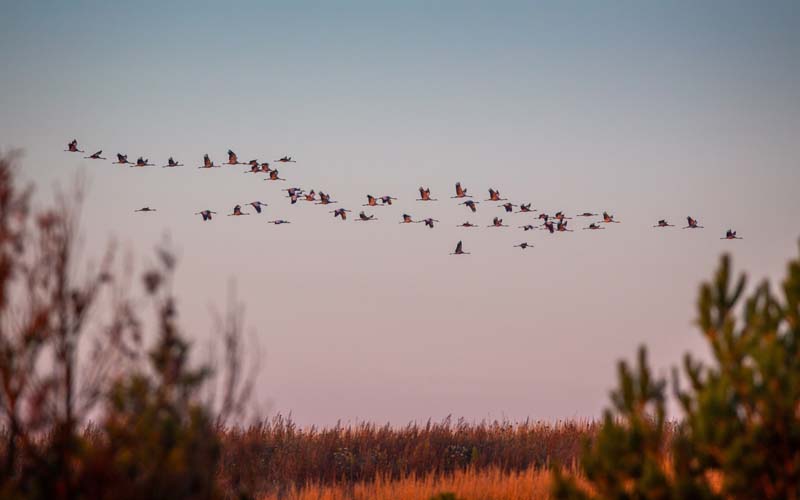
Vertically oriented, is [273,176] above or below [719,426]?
above

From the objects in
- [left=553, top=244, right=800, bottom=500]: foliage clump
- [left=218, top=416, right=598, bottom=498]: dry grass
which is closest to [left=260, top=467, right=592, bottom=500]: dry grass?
[left=218, top=416, right=598, bottom=498]: dry grass

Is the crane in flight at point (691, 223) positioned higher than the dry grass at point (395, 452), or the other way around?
the crane in flight at point (691, 223)

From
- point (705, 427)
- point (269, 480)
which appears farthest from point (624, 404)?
point (269, 480)

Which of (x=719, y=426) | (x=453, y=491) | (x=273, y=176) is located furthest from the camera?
(x=273, y=176)

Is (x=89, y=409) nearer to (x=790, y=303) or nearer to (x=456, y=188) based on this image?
(x=790, y=303)

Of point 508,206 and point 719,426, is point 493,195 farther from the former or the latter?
point 719,426

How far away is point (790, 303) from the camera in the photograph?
1060 cm

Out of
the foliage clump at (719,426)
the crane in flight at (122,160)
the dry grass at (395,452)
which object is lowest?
the dry grass at (395,452)

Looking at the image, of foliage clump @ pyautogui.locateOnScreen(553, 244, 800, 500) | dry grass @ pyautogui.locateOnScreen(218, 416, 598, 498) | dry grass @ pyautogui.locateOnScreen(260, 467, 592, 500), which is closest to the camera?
foliage clump @ pyautogui.locateOnScreen(553, 244, 800, 500)

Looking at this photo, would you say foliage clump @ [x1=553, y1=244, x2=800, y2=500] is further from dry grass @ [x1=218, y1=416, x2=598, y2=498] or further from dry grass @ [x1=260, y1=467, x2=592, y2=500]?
dry grass @ [x1=218, y1=416, x2=598, y2=498]

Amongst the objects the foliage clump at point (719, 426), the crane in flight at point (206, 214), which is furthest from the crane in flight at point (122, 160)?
the foliage clump at point (719, 426)

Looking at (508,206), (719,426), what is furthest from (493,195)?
(719,426)

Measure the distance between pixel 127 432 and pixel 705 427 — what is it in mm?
5731

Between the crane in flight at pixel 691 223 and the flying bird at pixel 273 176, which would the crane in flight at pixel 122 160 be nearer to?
the flying bird at pixel 273 176
